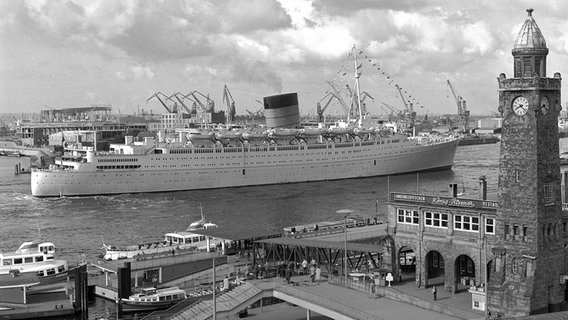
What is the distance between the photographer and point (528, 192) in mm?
25656

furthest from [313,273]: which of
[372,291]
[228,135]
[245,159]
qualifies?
[228,135]

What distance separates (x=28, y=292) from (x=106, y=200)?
47358mm

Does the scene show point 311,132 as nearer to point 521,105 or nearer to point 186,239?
point 186,239

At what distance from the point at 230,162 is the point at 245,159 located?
2.21m

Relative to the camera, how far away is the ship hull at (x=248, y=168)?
91.1m

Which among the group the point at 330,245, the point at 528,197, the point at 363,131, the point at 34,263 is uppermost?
the point at 363,131

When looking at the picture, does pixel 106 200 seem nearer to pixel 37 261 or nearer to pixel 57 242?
pixel 57 242

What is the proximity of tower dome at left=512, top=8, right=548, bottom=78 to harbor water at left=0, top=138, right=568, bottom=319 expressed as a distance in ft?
65.1

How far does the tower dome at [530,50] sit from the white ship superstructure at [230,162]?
236 feet

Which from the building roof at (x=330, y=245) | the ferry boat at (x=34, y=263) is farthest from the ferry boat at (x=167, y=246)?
the building roof at (x=330, y=245)

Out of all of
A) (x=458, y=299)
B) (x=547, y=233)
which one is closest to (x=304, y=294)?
(x=458, y=299)

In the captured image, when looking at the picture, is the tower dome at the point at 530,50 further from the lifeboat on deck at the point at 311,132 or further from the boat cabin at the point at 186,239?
the lifeboat on deck at the point at 311,132

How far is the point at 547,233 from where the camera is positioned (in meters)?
25.9

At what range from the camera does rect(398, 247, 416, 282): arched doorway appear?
32312 millimetres
